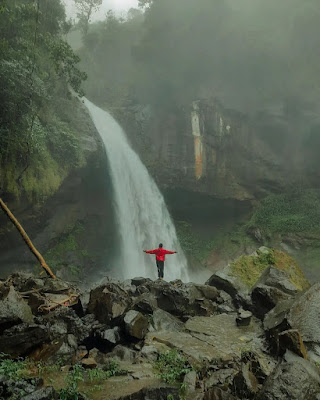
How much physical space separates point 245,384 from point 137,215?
1766 centimetres

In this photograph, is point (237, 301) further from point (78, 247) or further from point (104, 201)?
point (104, 201)

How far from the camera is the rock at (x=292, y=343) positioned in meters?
3.78

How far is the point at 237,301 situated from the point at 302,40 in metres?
31.4

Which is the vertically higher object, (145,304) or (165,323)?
(145,304)

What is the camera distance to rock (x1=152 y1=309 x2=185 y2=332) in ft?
18.8

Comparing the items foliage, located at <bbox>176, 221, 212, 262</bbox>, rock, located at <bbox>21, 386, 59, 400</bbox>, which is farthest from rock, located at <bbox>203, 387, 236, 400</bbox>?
foliage, located at <bbox>176, 221, 212, 262</bbox>

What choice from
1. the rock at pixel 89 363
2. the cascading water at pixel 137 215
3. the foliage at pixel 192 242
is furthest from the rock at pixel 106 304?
the foliage at pixel 192 242

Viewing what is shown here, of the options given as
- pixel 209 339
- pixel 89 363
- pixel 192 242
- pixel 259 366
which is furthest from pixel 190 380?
pixel 192 242

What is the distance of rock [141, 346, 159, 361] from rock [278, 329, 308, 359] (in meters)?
1.90

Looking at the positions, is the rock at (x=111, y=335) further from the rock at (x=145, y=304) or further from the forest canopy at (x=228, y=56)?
the forest canopy at (x=228, y=56)

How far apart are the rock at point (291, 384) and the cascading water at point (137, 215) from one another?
53.0 ft

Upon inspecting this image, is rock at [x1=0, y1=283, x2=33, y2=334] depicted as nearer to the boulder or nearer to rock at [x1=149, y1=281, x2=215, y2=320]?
rock at [x1=149, y1=281, x2=215, y2=320]

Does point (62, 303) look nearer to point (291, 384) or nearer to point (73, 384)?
point (73, 384)

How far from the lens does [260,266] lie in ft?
32.5
